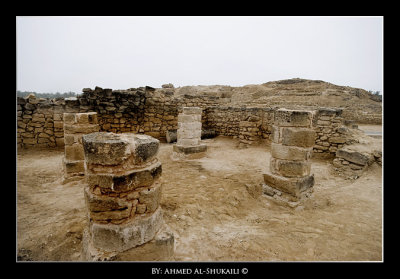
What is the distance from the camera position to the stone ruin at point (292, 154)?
4.60m

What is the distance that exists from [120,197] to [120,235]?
1.41ft

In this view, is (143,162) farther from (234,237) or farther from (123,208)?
(234,237)

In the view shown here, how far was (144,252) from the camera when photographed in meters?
2.57

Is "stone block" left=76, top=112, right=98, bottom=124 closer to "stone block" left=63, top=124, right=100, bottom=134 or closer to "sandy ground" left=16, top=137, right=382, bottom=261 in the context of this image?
"stone block" left=63, top=124, right=100, bottom=134

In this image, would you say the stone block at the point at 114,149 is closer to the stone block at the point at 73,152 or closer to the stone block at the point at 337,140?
the stone block at the point at 73,152

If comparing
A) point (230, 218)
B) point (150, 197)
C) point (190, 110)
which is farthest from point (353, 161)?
point (150, 197)

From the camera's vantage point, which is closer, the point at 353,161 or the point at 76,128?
the point at 76,128

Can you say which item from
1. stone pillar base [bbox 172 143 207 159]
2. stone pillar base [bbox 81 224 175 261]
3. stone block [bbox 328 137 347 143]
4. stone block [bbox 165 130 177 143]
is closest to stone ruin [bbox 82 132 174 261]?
stone pillar base [bbox 81 224 175 261]

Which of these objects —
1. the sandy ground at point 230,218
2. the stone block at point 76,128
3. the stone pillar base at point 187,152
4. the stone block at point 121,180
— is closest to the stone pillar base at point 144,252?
the sandy ground at point 230,218

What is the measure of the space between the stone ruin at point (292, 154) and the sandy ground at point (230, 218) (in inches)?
12.8

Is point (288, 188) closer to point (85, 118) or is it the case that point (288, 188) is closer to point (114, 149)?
point (114, 149)

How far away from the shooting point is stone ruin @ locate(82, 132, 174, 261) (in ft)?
7.79

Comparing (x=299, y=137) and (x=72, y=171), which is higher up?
(x=299, y=137)
